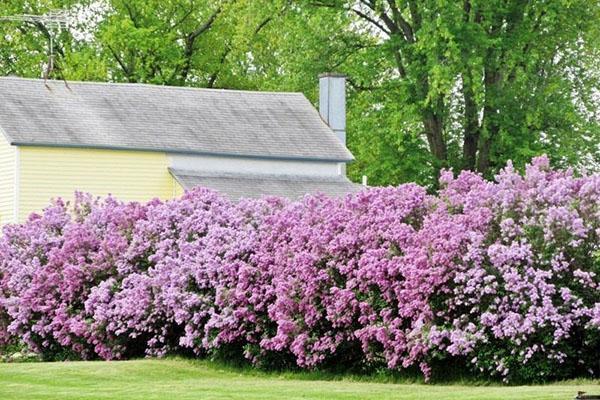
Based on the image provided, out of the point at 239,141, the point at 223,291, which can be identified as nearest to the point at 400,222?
the point at 223,291

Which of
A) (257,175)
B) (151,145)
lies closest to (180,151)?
(151,145)

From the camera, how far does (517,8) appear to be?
156 ft

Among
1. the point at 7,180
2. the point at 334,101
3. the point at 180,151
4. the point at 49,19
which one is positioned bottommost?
the point at 7,180

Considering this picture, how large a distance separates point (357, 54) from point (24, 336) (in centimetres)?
2438

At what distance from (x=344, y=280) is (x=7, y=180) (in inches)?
872

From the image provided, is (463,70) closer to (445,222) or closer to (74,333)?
(74,333)

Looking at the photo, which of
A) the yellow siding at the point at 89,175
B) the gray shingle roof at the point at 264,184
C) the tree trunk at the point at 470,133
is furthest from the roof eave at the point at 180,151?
the tree trunk at the point at 470,133

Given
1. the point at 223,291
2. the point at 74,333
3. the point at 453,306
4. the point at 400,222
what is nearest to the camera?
the point at 453,306

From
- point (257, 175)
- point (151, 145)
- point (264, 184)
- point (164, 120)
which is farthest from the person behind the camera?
point (164, 120)

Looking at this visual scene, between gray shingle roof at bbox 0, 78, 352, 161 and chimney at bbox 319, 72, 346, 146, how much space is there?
2.60ft

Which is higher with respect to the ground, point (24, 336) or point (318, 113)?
point (318, 113)

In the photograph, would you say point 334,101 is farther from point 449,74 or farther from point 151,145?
point 151,145

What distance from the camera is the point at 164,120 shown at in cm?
4469

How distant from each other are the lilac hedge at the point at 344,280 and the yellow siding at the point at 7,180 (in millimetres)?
14716
